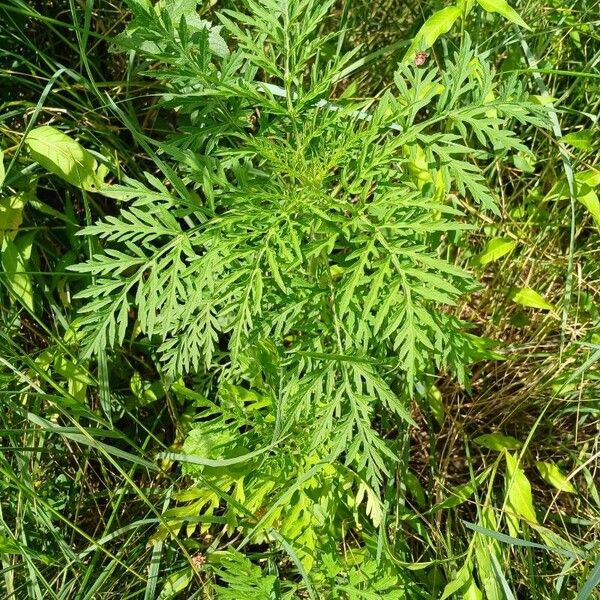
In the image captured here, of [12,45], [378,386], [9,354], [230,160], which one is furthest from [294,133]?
[12,45]

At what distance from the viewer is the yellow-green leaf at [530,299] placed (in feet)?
7.87

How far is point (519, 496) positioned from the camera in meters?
2.26

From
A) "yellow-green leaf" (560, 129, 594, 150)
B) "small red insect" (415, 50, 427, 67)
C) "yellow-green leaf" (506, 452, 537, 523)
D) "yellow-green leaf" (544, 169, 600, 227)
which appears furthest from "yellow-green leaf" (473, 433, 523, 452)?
"small red insect" (415, 50, 427, 67)

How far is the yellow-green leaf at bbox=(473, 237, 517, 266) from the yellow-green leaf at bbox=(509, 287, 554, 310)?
153mm

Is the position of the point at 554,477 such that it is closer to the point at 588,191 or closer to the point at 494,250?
the point at 494,250

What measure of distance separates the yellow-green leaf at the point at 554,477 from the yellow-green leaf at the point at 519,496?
0.15 meters

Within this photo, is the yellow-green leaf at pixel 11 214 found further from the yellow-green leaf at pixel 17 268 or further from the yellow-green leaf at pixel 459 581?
the yellow-green leaf at pixel 459 581

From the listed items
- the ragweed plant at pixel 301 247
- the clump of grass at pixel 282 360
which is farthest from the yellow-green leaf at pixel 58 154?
the ragweed plant at pixel 301 247

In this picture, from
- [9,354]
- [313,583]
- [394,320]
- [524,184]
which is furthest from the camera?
[524,184]

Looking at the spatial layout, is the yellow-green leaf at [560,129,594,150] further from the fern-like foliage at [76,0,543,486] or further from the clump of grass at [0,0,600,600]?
→ the fern-like foliage at [76,0,543,486]

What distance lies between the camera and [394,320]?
172 centimetres

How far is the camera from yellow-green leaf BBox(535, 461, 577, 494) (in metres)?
2.38

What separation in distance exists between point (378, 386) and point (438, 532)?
78cm

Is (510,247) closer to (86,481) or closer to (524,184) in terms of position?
(524,184)
